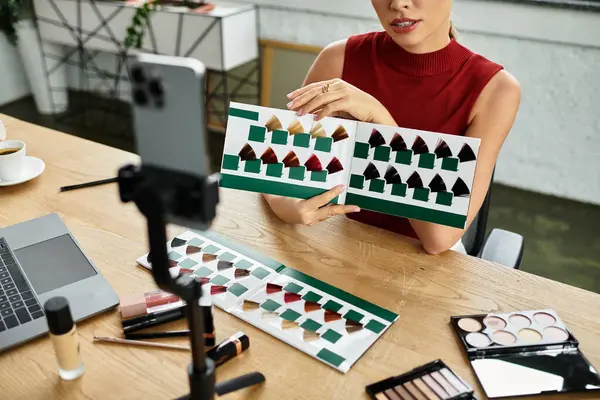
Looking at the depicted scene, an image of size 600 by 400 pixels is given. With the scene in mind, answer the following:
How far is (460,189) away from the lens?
3.29ft

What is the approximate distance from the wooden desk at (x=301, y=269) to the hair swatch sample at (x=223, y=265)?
3.2 inches

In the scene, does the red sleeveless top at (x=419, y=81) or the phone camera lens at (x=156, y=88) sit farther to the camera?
the red sleeveless top at (x=419, y=81)

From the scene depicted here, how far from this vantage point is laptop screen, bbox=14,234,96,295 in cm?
98

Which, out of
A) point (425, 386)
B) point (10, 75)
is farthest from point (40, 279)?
point (10, 75)

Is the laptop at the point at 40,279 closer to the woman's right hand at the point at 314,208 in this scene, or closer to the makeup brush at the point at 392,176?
the woman's right hand at the point at 314,208

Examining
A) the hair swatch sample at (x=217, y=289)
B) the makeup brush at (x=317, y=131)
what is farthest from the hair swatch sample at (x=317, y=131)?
the hair swatch sample at (x=217, y=289)

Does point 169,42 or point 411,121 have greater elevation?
point 411,121

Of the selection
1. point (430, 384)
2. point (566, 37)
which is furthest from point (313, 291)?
point (566, 37)

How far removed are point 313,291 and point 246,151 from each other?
286mm

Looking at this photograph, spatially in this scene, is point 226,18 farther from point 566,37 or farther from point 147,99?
point 147,99

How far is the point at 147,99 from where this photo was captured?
0.52 m

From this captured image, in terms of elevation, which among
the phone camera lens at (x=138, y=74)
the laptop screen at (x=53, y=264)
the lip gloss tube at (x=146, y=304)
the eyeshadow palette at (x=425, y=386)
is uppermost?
the phone camera lens at (x=138, y=74)

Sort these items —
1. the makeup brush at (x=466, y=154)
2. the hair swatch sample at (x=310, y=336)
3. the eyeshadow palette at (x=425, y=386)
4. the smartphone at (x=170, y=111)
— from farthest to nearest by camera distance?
the makeup brush at (x=466, y=154) → the hair swatch sample at (x=310, y=336) → the eyeshadow palette at (x=425, y=386) → the smartphone at (x=170, y=111)

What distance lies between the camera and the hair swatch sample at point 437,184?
1.01m
